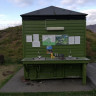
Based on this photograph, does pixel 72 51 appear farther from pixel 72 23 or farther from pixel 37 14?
pixel 37 14

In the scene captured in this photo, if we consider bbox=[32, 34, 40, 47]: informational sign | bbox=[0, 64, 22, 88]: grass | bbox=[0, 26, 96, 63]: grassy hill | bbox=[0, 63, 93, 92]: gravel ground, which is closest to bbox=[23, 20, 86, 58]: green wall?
bbox=[32, 34, 40, 47]: informational sign

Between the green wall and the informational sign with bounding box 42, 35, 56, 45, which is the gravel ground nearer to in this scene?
the green wall

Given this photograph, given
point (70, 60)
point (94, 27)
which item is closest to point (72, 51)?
point (70, 60)

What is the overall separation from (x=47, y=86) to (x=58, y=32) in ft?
6.92

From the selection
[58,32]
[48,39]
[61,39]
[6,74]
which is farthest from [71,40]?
[6,74]

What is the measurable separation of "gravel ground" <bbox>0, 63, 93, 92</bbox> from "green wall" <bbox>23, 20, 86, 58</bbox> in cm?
106

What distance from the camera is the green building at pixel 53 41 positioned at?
5.46 m

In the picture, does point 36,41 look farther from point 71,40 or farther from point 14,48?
point 14,48

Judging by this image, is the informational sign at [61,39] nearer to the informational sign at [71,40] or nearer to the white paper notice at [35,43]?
the informational sign at [71,40]

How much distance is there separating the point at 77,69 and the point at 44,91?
6.14 feet

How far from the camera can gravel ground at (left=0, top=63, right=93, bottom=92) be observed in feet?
15.1

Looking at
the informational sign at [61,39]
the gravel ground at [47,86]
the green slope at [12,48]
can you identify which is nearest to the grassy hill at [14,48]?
the green slope at [12,48]

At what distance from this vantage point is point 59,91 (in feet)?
14.5

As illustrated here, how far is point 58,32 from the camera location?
18.1 ft
